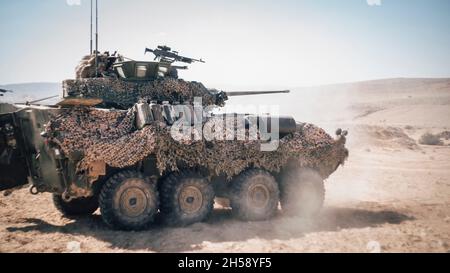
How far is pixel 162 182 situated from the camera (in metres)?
8.30

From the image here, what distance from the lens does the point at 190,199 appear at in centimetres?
834

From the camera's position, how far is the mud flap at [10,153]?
26.5 ft

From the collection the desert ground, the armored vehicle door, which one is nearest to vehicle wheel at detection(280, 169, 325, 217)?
the desert ground

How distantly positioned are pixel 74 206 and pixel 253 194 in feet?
13.7

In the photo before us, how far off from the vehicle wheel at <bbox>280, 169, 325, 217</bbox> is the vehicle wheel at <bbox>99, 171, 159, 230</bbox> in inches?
126

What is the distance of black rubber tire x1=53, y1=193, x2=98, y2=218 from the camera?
9344 mm

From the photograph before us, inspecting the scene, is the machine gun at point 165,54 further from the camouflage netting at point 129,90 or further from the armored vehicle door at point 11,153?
the armored vehicle door at point 11,153

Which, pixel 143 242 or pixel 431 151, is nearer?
pixel 143 242

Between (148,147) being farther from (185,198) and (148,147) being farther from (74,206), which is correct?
(74,206)

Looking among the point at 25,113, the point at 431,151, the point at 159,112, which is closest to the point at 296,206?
the point at 159,112

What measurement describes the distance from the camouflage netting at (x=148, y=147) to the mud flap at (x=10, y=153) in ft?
4.10
